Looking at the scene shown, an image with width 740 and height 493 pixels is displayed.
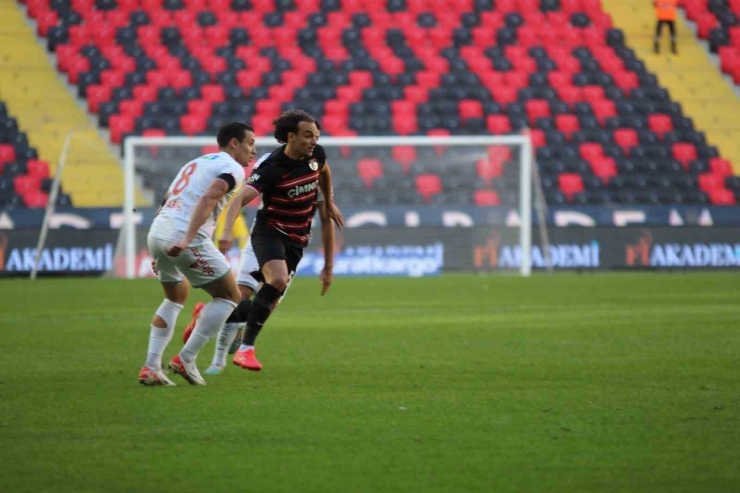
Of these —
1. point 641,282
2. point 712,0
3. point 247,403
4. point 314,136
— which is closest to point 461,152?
point 641,282

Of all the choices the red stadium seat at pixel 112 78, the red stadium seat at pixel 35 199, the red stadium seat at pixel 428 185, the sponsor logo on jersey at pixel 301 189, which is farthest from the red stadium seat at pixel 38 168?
the sponsor logo on jersey at pixel 301 189

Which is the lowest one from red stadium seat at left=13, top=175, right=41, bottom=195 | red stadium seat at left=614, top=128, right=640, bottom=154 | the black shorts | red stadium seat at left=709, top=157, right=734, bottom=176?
the black shorts

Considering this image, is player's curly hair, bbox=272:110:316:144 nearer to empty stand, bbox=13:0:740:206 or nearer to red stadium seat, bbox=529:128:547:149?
empty stand, bbox=13:0:740:206

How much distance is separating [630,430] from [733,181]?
21.7 m

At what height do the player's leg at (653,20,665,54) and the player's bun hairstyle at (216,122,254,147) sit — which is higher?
the player's leg at (653,20,665,54)

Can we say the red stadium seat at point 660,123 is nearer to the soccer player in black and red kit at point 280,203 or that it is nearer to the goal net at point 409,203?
the goal net at point 409,203

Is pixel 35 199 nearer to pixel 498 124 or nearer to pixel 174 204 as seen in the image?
pixel 498 124

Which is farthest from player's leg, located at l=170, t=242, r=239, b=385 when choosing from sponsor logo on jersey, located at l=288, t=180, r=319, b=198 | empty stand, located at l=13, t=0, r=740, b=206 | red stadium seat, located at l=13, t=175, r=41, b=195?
red stadium seat, located at l=13, t=175, r=41, b=195

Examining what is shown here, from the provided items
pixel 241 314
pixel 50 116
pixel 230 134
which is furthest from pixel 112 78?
pixel 230 134

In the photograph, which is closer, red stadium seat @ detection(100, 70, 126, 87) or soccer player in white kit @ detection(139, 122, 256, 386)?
soccer player in white kit @ detection(139, 122, 256, 386)

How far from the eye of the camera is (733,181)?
1028 inches

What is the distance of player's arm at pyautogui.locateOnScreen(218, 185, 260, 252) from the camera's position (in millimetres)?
7552

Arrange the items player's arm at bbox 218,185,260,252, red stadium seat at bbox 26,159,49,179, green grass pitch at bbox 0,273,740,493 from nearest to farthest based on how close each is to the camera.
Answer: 1. green grass pitch at bbox 0,273,740,493
2. player's arm at bbox 218,185,260,252
3. red stadium seat at bbox 26,159,49,179

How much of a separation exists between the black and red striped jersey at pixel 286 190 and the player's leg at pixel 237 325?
503 millimetres
